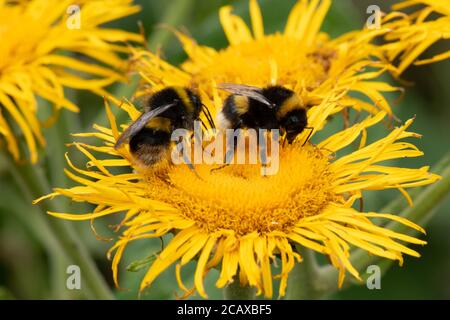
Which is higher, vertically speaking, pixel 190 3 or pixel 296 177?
pixel 190 3

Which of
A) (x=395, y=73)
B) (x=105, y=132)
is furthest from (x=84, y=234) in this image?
(x=395, y=73)

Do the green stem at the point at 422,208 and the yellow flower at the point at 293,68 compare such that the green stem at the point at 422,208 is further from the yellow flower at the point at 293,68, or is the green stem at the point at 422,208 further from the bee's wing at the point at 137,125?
the bee's wing at the point at 137,125

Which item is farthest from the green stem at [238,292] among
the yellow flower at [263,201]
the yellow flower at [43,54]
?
the yellow flower at [43,54]

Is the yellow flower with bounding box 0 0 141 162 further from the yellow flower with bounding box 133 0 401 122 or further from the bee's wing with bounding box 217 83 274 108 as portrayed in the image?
the bee's wing with bounding box 217 83 274 108

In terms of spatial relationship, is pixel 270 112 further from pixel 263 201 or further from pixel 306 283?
pixel 306 283

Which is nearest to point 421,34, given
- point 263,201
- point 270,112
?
point 270,112

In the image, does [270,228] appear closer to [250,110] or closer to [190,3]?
[250,110]

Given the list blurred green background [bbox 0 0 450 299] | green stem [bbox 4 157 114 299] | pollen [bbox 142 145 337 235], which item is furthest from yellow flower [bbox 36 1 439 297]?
blurred green background [bbox 0 0 450 299]
